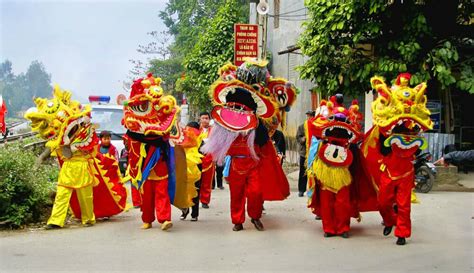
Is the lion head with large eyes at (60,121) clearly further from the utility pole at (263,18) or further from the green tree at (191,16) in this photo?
the green tree at (191,16)

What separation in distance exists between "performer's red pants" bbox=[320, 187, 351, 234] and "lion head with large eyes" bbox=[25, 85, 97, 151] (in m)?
3.42

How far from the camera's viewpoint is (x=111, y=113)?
47.0ft

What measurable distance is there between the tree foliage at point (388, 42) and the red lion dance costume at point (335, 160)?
4.48 metres

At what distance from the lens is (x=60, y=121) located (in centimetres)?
779

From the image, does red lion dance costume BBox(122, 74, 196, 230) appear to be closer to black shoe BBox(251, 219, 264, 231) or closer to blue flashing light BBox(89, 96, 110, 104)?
black shoe BBox(251, 219, 264, 231)

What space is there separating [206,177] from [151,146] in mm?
1699

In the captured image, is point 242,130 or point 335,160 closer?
point 335,160

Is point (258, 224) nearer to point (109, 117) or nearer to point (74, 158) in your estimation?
point (74, 158)

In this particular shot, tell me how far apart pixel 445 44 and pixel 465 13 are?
5.77 feet

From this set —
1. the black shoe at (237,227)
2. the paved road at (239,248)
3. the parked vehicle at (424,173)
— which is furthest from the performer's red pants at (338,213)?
the parked vehicle at (424,173)

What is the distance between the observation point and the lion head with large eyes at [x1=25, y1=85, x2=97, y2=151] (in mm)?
7773

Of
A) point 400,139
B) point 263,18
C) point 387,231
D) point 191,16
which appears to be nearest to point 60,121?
point 400,139

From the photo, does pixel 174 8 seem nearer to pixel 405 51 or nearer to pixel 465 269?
pixel 405 51

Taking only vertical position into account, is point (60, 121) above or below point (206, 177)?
above
